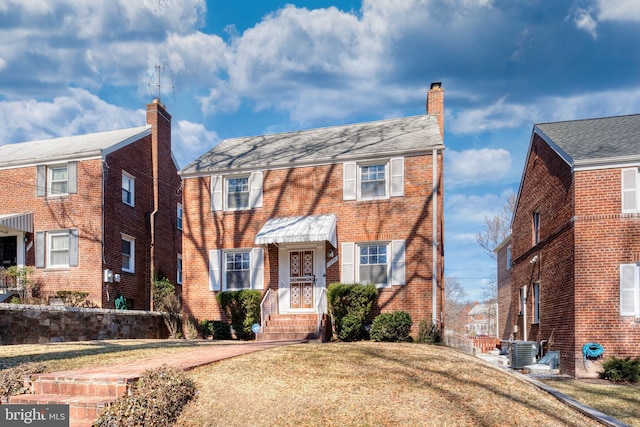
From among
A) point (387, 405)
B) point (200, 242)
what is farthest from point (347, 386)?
point (200, 242)

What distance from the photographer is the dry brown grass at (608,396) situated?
24.7 ft

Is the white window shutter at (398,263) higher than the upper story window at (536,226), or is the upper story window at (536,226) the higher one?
the upper story window at (536,226)

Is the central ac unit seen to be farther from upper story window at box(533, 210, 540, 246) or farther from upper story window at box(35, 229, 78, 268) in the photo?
upper story window at box(35, 229, 78, 268)

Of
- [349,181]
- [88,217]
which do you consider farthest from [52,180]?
[349,181]

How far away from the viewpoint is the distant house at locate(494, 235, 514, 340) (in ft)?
79.9

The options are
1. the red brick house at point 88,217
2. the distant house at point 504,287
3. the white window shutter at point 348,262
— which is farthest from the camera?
the distant house at point 504,287

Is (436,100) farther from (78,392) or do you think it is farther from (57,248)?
(78,392)

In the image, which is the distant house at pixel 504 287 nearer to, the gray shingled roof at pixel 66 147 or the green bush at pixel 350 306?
the green bush at pixel 350 306

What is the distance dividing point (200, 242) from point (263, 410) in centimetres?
1196

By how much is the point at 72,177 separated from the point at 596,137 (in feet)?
58.3

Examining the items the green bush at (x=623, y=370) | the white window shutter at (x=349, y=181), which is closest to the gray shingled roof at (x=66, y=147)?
the white window shutter at (x=349, y=181)

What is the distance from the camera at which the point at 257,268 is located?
1592cm

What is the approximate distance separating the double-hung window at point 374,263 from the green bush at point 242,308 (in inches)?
113

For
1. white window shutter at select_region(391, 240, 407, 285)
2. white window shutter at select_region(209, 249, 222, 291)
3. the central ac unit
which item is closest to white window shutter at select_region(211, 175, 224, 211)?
white window shutter at select_region(209, 249, 222, 291)
